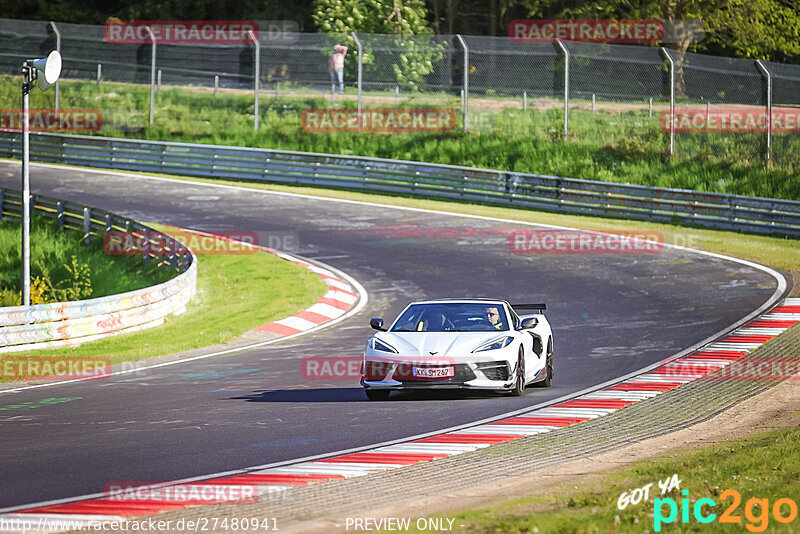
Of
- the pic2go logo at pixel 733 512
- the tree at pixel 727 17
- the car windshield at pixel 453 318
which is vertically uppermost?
the tree at pixel 727 17

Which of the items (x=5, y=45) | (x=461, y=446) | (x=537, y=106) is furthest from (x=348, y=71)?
(x=461, y=446)

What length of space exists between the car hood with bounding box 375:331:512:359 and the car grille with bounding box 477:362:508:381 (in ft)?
0.75

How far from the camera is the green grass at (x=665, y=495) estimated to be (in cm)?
677

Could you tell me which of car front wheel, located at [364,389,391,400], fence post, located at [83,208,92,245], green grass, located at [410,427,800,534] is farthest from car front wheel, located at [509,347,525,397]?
fence post, located at [83,208,92,245]

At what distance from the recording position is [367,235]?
93.6 ft

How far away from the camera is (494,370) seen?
12.3 metres

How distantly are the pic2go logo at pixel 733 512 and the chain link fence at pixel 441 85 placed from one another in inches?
1001

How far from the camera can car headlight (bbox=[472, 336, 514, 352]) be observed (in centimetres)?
1230

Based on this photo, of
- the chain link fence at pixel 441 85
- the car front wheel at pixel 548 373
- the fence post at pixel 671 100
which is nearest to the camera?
the car front wheel at pixel 548 373

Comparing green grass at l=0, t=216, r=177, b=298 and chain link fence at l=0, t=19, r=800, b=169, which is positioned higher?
chain link fence at l=0, t=19, r=800, b=169

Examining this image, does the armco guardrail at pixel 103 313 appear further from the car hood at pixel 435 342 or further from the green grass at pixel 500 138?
the green grass at pixel 500 138

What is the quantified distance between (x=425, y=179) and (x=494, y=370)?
22.4 metres

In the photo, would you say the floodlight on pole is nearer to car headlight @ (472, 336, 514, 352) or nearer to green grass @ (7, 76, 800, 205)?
car headlight @ (472, 336, 514, 352)

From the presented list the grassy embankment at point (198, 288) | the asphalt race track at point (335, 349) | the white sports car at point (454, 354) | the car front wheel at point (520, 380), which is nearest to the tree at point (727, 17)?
the asphalt race track at point (335, 349)
